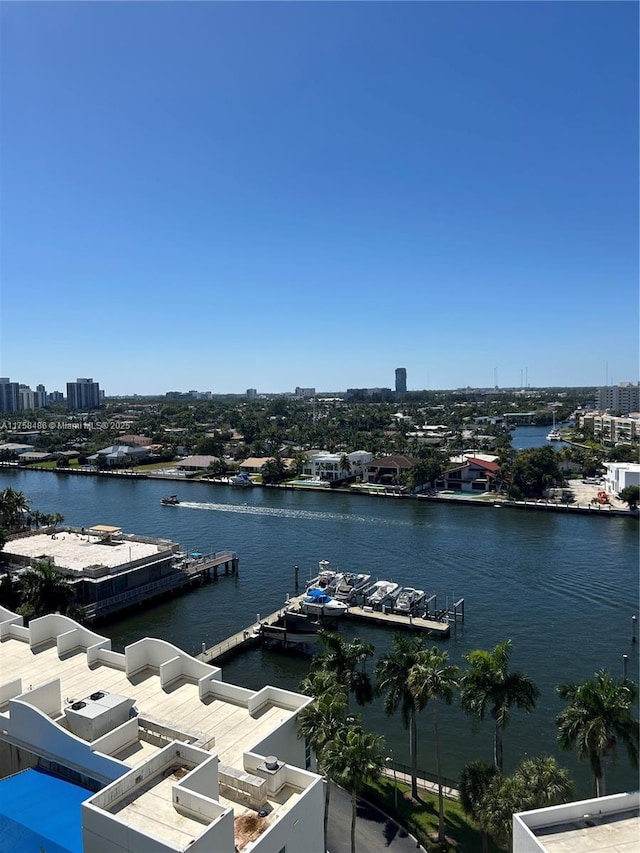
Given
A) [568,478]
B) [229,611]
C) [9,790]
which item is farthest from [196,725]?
[568,478]

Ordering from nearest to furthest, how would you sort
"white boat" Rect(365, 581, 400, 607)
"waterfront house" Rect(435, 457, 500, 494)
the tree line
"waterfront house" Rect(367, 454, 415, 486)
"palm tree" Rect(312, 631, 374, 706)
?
the tree line, "palm tree" Rect(312, 631, 374, 706), "white boat" Rect(365, 581, 400, 607), "waterfront house" Rect(435, 457, 500, 494), "waterfront house" Rect(367, 454, 415, 486)

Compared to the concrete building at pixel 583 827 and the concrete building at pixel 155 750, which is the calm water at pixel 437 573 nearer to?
the concrete building at pixel 155 750

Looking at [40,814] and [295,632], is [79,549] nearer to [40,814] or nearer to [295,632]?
[295,632]

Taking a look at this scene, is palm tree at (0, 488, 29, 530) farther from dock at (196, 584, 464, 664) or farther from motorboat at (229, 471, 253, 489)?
motorboat at (229, 471, 253, 489)

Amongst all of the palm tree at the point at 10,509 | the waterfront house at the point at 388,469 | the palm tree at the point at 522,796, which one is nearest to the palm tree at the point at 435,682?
the palm tree at the point at 522,796

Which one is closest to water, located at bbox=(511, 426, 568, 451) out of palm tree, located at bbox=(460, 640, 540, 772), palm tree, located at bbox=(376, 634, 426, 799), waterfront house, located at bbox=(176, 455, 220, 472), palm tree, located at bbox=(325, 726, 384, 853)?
waterfront house, located at bbox=(176, 455, 220, 472)

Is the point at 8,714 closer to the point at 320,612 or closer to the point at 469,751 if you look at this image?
the point at 469,751

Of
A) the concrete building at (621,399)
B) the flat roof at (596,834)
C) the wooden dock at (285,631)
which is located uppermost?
the concrete building at (621,399)
